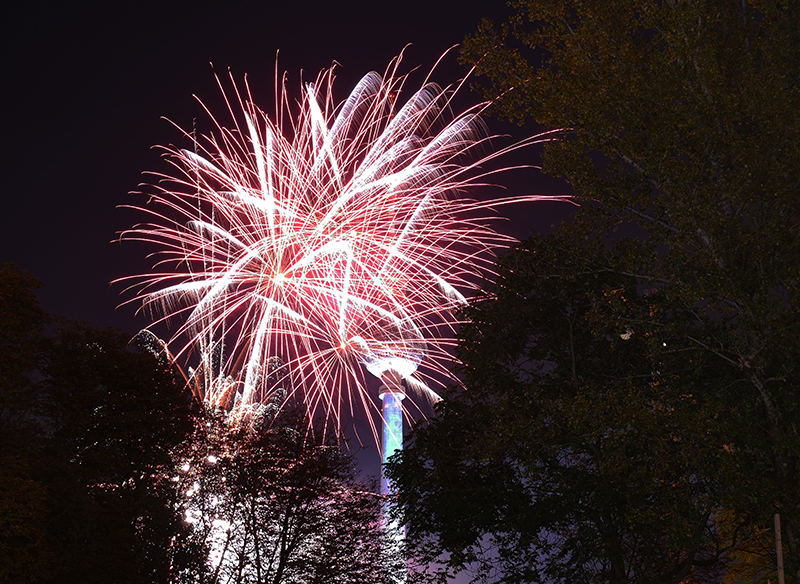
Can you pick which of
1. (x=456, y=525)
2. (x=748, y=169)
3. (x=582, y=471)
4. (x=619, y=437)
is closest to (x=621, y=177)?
(x=748, y=169)

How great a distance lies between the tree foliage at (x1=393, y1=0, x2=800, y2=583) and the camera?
16.4 m

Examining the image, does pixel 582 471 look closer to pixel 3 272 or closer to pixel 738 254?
pixel 738 254

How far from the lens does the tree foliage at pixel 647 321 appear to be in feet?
53.9

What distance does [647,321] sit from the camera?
1794cm

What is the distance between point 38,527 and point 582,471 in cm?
1697

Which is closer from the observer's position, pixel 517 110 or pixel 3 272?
pixel 517 110

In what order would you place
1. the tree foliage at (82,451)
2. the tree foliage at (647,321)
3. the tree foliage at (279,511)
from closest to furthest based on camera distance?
the tree foliage at (647,321) → the tree foliage at (82,451) → the tree foliage at (279,511)

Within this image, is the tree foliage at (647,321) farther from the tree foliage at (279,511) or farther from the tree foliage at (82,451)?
the tree foliage at (82,451)

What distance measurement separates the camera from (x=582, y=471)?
22.2 meters

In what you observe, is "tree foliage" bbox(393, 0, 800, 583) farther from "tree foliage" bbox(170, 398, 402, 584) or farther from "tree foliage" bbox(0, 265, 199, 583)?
"tree foliage" bbox(0, 265, 199, 583)

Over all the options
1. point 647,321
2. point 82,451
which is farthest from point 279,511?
point 647,321

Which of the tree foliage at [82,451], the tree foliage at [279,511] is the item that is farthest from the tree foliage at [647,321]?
the tree foliage at [82,451]

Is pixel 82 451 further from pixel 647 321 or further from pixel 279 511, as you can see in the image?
pixel 647 321

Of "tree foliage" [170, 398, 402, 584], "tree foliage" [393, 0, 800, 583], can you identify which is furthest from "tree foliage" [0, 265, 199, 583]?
"tree foliage" [393, 0, 800, 583]
